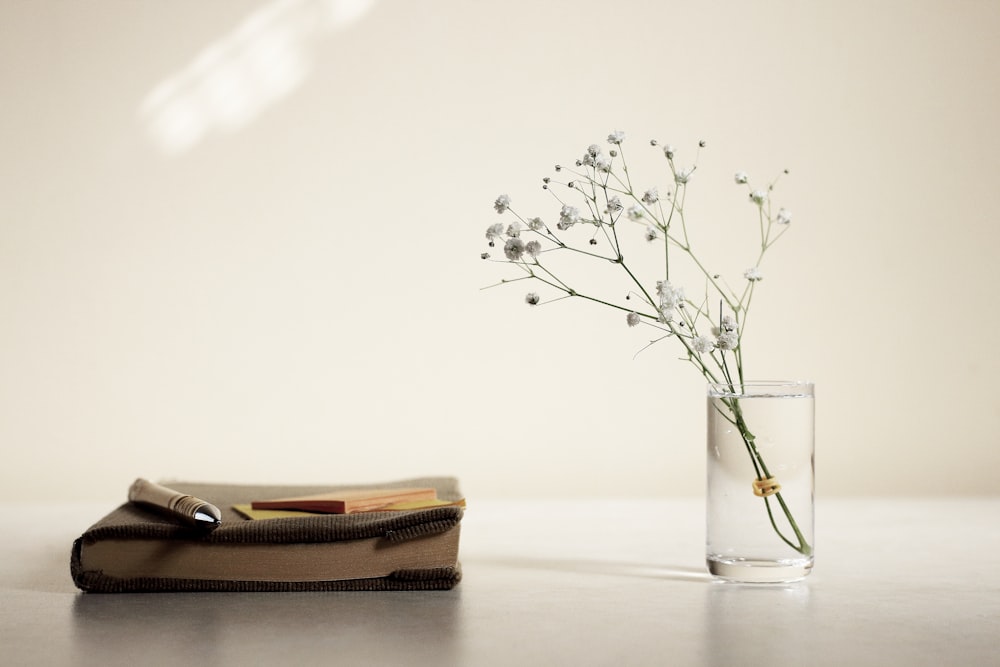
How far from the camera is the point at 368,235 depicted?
286 cm

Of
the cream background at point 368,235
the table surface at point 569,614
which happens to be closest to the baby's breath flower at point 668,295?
the table surface at point 569,614

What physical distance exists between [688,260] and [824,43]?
0.66 meters

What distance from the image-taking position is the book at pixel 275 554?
1.42m

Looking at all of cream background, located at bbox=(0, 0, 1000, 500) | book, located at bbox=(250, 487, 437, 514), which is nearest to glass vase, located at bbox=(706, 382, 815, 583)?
book, located at bbox=(250, 487, 437, 514)

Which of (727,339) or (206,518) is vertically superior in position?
(727,339)

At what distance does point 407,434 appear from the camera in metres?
2.86

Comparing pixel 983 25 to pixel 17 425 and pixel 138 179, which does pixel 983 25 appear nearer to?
pixel 138 179

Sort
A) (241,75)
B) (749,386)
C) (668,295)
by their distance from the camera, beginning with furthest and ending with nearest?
(241,75) → (749,386) → (668,295)

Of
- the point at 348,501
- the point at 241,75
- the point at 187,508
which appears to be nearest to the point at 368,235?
the point at 241,75

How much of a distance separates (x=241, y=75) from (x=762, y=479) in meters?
1.94

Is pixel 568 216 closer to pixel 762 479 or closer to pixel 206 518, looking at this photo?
pixel 762 479

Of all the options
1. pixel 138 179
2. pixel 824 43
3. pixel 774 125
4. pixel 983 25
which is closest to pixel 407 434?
pixel 138 179

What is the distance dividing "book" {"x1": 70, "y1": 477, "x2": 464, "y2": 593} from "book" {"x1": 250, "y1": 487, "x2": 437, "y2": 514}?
0.28 ft

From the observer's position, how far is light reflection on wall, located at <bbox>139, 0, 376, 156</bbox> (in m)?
2.84
